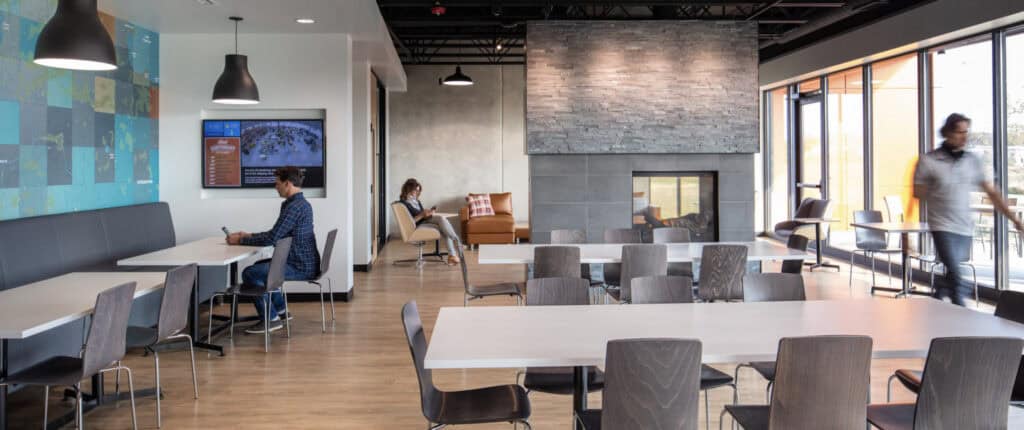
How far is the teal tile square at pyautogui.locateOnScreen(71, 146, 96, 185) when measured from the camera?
20.3ft

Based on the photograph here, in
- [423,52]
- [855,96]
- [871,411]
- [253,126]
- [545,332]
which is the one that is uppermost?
[423,52]

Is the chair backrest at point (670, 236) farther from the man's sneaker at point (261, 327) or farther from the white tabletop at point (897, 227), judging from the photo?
the man's sneaker at point (261, 327)

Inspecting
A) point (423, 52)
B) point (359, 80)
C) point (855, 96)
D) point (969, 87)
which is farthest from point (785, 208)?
point (359, 80)

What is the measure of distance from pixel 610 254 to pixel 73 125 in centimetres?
452

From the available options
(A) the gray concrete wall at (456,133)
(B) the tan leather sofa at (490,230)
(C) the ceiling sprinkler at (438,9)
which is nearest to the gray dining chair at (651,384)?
(C) the ceiling sprinkler at (438,9)

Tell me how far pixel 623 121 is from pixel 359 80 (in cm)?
384

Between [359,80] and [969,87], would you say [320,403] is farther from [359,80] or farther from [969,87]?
[969,87]

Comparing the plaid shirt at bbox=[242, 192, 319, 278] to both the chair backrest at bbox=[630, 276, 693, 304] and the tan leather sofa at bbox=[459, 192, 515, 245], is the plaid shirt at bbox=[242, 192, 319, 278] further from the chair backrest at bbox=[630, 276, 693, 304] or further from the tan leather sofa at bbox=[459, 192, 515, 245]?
the tan leather sofa at bbox=[459, 192, 515, 245]

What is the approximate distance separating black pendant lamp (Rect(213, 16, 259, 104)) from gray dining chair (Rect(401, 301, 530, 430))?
4.34 meters

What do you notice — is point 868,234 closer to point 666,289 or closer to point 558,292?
point 666,289

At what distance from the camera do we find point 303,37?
26.6 ft

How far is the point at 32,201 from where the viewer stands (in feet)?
18.3

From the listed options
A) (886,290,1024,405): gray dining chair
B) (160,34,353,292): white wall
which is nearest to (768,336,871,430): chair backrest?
(886,290,1024,405): gray dining chair

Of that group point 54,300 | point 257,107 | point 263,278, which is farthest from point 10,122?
point 257,107
